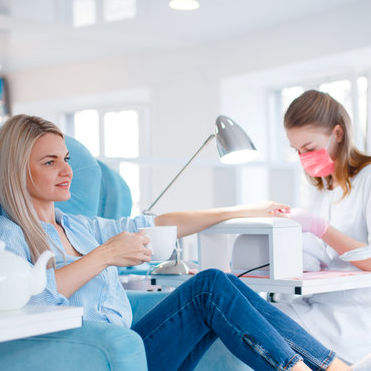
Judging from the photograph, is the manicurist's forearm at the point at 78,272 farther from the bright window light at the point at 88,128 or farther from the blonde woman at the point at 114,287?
the bright window light at the point at 88,128

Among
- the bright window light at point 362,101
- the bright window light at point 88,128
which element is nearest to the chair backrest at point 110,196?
the bright window light at point 362,101

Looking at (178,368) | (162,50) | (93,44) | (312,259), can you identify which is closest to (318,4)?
(162,50)

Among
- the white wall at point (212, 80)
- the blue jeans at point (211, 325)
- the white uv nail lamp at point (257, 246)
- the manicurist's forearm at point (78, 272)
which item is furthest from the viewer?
the white wall at point (212, 80)

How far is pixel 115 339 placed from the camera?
3.75 feet

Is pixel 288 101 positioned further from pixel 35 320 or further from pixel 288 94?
pixel 35 320

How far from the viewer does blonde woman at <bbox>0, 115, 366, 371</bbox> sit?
1359 millimetres

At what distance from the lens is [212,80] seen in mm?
5805

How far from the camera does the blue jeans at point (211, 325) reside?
1.43 metres

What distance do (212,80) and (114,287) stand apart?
14.5 feet

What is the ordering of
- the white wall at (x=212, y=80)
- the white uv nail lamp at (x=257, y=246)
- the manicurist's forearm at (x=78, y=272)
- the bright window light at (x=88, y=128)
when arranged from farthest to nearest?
1. the bright window light at (x=88, y=128)
2. the white wall at (x=212, y=80)
3. the white uv nail lamp at (x=257, y=246)
4. the manicurist's forearm at (x=78, y=272)

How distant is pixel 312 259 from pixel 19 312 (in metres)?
1.09

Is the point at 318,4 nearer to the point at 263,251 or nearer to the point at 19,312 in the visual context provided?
the point at 263,251

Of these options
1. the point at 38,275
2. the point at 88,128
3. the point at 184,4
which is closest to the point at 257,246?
the point at 38,275

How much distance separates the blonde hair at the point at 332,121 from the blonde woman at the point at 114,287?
2.18ft
